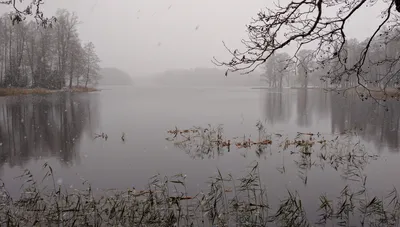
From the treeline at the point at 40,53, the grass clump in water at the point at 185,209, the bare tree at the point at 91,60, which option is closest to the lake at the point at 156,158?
the grass clump in water at the point at 185,209

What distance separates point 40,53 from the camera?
54312 mm

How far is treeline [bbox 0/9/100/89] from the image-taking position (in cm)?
4791

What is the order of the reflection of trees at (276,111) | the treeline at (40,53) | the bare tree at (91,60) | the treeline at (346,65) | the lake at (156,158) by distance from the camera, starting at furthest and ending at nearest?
the bare tree at (91,60)
the treeline at (40,53)
the reflection of trees at (276,111)
the lake at (156,158)
the treeline at (346,65)

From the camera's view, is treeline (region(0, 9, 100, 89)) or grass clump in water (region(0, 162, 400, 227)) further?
treeline (region(0, 9, 100, 89))

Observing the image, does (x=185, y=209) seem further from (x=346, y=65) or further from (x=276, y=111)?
(x=346, y=65)

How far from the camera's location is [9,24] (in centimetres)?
5066

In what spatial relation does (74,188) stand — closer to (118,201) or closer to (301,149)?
(118,201)

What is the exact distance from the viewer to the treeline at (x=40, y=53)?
157 ft

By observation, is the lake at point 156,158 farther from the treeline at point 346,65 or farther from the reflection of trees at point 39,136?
the treeline at point 346,65

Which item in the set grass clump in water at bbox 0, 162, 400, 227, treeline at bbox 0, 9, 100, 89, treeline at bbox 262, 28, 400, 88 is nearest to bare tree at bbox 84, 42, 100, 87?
treeline at bbox 0, 9, 100, 89

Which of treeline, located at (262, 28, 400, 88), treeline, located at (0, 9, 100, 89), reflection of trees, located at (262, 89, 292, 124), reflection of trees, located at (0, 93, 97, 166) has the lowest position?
reflection of trees, located at (0, 93, 97, 166)

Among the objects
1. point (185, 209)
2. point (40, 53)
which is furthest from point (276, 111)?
point (40, 53)

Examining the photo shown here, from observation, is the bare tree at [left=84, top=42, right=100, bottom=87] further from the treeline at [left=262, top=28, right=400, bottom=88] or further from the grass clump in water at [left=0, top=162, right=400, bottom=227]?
the grass clump in water at [left=0, top=162, right=400, bottom=227]

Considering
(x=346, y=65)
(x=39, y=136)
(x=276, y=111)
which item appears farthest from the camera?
(x=346, y=65)
